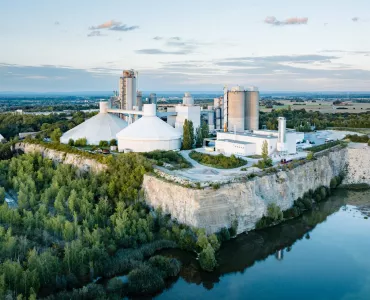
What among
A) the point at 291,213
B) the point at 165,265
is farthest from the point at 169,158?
the point at 165,265

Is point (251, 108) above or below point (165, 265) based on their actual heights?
above

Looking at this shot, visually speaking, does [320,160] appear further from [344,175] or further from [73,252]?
[73,252]

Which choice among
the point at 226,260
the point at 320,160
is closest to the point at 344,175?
the point at 320,160

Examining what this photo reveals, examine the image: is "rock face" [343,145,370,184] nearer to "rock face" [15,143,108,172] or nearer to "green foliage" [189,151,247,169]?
"green foliage" [189,151,247,169]

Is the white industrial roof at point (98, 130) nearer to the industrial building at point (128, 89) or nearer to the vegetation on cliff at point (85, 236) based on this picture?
the industrial building at point (128, 89)

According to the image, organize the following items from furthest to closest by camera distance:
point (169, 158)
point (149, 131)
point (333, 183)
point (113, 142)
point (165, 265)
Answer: point (113, 142) → point (333, 183) → point (149, 131) → point (169, 158) → point (165, 265)

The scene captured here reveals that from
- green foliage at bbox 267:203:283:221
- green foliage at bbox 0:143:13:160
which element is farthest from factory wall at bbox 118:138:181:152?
green foliage at bbox 267:203:283:221

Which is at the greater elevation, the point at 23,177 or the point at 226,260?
the point at 23,177

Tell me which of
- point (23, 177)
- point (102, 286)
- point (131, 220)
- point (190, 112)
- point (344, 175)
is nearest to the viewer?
point (102, 286)

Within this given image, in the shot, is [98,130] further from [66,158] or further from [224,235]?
[224,235]
